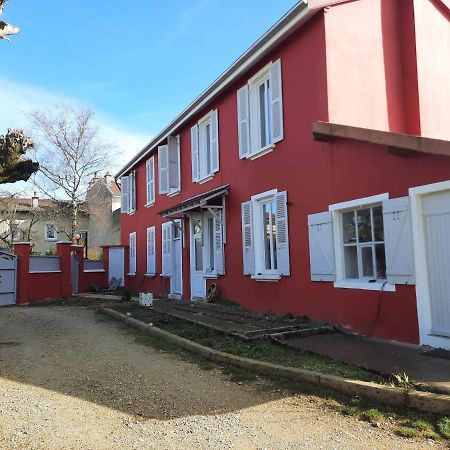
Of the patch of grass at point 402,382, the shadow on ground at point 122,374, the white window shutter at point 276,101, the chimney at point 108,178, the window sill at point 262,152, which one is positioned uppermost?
the chimney at point 108,178

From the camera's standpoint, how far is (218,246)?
13148 mm

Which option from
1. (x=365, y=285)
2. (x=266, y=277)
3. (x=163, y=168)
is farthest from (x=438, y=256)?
(x=163, y=168)

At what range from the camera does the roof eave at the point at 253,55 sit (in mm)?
9141

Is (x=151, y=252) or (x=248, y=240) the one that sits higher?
(x=151, y=252)

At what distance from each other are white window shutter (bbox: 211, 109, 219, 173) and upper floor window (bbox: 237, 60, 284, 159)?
1523 millimetres

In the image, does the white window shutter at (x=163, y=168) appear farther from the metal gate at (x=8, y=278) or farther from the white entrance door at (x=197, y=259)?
the metal gate at (x=8, y=278)

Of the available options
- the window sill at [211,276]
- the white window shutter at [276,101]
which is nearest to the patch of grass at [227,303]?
the window sill at [211,276]

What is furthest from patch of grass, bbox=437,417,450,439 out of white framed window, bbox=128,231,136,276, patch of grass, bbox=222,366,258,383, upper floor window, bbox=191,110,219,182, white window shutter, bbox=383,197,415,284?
white framed window, bbox=128,231,136,276

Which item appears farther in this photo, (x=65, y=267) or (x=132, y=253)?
(x=132, y=253)

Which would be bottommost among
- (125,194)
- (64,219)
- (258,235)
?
(258,235)

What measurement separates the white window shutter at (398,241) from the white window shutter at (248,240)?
429cm

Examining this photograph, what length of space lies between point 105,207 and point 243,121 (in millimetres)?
27152

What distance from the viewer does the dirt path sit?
164 inches

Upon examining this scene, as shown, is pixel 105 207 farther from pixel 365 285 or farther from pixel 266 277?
pixel 365 285
